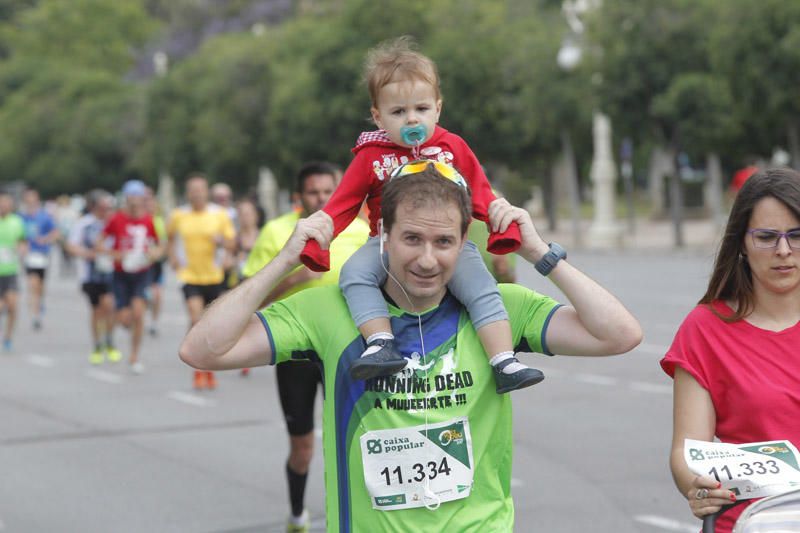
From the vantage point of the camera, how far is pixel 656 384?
42.6 ft

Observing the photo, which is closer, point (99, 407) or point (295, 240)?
point (295, 240)

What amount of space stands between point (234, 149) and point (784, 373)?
193 ft

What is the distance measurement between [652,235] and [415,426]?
3973 cm

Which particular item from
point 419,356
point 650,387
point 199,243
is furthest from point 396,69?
point 199,243

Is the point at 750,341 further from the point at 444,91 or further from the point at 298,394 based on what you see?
the point at 444,91

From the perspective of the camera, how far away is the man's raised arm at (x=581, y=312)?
3.90m

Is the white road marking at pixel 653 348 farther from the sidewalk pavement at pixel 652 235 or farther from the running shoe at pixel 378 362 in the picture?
the sidewalk pavement at pixel 652 235

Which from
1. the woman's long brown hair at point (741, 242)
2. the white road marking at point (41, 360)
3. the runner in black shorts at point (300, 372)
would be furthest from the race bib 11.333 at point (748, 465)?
the white road marking at point (41, 360)

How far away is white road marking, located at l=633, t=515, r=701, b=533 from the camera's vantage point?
766 centimetres

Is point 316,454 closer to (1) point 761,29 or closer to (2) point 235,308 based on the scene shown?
(2) point 235,308

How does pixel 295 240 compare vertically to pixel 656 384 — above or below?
above

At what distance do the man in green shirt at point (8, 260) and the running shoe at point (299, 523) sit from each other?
39.3 feet

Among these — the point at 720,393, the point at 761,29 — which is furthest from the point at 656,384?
the point at 761,29

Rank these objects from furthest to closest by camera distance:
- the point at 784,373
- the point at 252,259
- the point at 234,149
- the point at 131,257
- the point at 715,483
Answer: the point at 234,149, the point at 131,257, the point at 252,259, the point at 784,373, the point at 715,483
